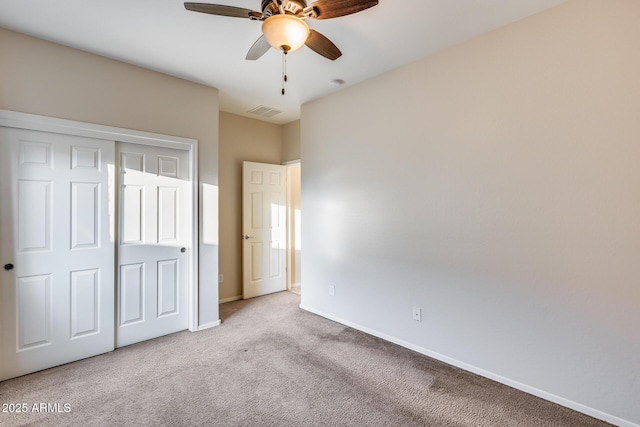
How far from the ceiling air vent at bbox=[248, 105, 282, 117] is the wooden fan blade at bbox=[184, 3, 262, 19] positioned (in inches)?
98.0

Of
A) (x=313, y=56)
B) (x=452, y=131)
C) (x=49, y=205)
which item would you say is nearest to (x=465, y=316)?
(x=452, y=131)

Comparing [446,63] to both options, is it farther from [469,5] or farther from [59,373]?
[59,373]

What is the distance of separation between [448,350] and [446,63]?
2.50 metres

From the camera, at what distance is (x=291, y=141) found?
487 cm

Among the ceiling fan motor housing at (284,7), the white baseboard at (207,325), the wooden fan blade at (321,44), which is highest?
the ceiling fan motor housing at (284,7)

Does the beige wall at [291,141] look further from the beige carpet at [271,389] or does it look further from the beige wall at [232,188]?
the beige carpet at [271,389]

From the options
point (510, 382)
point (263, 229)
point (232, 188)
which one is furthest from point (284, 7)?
point (263, 229)

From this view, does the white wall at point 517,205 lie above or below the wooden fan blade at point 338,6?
below

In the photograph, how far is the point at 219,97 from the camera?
149 inches

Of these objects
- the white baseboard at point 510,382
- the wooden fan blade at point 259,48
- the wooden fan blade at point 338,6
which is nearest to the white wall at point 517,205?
the white baseboard at point 510,382

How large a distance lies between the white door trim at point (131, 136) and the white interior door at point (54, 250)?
7 cm

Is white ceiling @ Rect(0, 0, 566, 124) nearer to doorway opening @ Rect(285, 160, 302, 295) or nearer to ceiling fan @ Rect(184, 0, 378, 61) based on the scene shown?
ceiling fan @ Rect(184, 0, 378, 61)

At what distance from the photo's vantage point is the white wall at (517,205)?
1884mm

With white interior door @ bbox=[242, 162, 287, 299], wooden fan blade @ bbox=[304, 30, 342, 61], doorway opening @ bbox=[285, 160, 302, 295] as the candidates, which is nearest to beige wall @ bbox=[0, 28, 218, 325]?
white interior door @ bbox=[242, 162, 287, 299]
